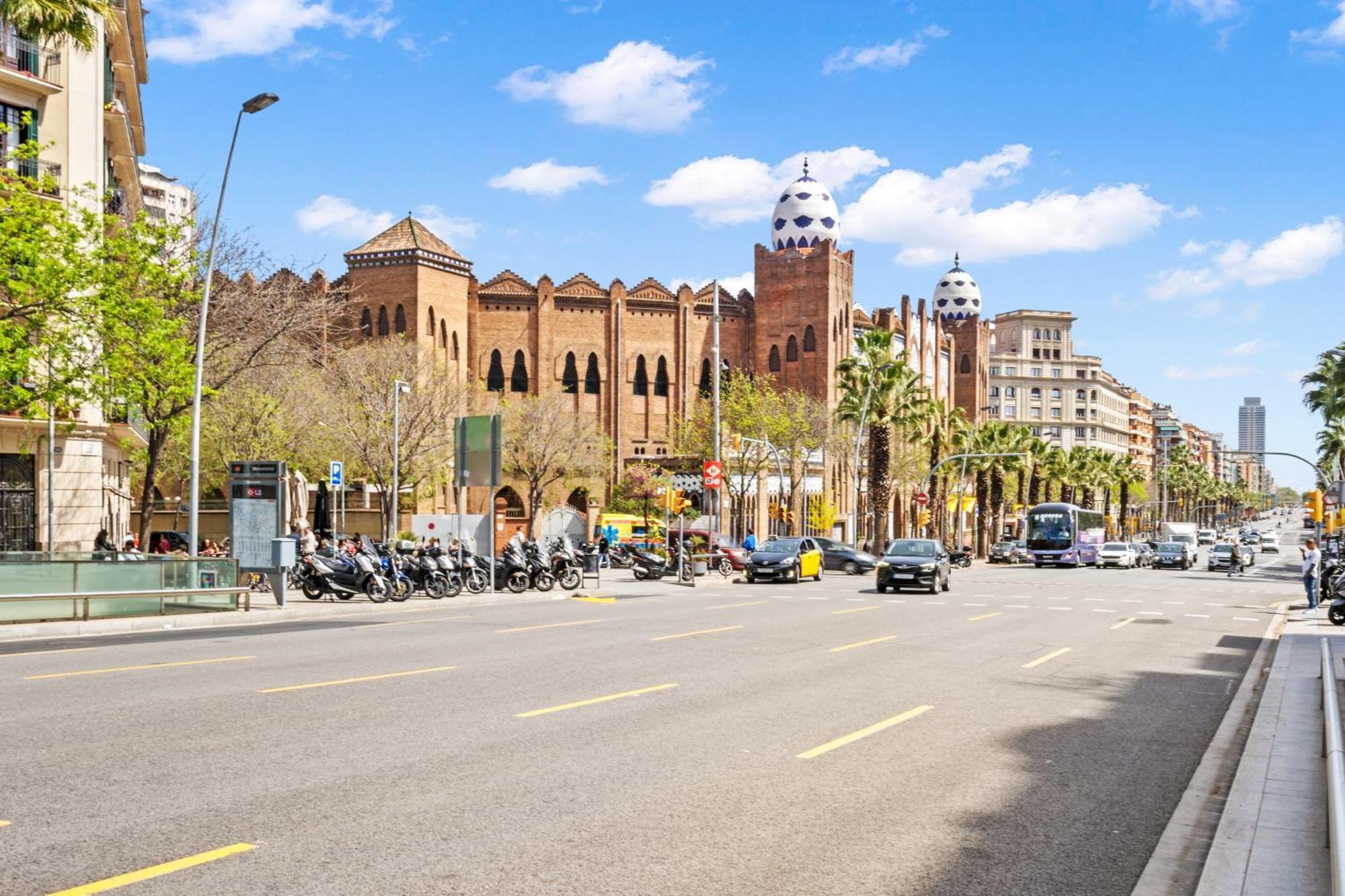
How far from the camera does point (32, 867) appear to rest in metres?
5.32

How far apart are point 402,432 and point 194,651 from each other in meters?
35.1

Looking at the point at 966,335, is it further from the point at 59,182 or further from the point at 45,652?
the point at 45,652

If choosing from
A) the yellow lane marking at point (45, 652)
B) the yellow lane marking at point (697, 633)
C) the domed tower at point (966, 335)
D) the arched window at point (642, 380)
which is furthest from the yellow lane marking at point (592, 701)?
the domed tower at point (966, 335)

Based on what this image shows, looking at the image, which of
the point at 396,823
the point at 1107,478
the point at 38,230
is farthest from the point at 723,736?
the point at 1107,478

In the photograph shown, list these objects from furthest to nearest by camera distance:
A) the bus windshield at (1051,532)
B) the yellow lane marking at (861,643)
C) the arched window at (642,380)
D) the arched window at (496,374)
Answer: the arched window at (642,380)
the arched window at (496,374)
the bus windshield at (1051,532)
the yellow lane marking at (861,643)

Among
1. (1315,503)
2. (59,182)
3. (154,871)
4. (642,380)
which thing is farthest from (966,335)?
(154,871)

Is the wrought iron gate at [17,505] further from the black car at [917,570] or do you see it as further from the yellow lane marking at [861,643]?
the yellow lane marking at [861,643]

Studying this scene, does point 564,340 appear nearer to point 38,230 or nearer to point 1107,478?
point 38,230

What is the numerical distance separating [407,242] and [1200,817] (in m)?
63.3

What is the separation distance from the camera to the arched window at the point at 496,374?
7119 centimetres

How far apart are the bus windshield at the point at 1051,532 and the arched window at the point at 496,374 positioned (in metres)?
31.5

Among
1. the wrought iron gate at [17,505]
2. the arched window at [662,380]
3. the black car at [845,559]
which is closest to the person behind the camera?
Answer: the wrought iron gate at [17,505]

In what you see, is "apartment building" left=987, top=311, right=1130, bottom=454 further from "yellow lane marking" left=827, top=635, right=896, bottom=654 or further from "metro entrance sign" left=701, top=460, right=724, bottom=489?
"yellow lane marking" left=827, top=635, right=896, bottom=654

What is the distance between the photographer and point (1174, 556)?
64.6m
